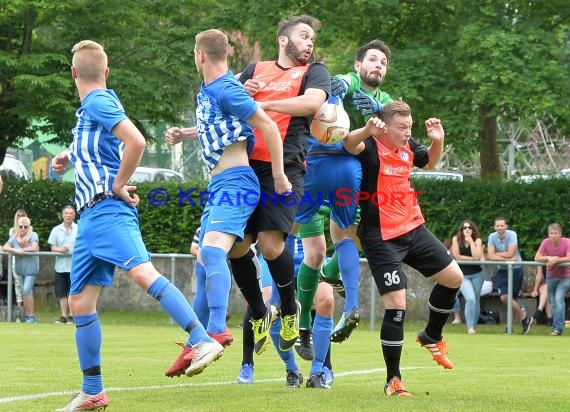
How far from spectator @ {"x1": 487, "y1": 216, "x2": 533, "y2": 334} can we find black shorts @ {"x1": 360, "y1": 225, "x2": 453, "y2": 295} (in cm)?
1106

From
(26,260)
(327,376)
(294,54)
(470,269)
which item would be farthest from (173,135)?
(26,260)

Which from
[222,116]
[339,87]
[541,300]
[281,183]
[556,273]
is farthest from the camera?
[541,300]

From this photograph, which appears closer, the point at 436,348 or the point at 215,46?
the point at 215,46

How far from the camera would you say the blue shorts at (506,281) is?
65.2ft

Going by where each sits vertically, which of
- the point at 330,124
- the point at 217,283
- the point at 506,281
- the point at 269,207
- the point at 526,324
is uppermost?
the point at 330,124

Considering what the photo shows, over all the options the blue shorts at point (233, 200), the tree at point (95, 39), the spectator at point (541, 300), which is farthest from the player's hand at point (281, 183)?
the tree at point (95, 39)

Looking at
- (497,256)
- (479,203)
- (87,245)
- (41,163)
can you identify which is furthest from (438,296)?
(41,163)

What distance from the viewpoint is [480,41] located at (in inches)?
870

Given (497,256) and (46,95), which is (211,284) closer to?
(497,256)

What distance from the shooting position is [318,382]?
9.05 m

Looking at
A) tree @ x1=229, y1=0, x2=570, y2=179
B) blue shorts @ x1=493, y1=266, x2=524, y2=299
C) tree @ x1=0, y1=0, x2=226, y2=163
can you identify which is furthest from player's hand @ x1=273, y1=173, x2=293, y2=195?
tree @ x1=0, y1=0, x2=226, y2=163

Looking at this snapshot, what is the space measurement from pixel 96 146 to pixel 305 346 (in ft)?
9.49

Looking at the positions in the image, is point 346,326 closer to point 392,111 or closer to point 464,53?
point 392,111

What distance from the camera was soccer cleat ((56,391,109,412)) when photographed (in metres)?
7.11
